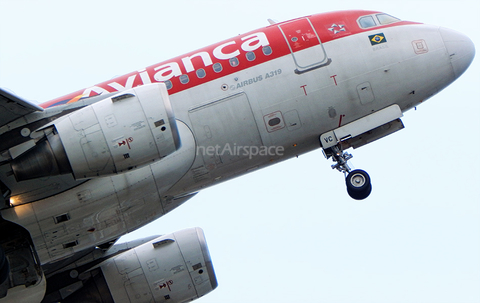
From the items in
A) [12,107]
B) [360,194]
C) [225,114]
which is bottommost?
[360,194]

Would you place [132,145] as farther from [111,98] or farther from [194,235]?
[194,235]

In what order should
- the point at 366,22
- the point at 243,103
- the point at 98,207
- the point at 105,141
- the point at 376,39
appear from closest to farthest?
the point at 105,141
the point at 98,207
the point at 243,103
the point at 376,39
the point at 366,22

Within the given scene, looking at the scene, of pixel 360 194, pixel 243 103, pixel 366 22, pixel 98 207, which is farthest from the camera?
pixel 366 22

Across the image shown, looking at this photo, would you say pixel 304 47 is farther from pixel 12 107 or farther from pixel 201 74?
pixel 12 107

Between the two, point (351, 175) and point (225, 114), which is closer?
point (225, 114)

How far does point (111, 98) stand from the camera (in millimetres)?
16562

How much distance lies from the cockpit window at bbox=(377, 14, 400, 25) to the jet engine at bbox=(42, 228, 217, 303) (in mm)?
7734

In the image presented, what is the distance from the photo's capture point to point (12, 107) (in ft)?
54.6

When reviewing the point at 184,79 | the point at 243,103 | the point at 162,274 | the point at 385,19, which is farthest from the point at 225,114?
the point at 162,274

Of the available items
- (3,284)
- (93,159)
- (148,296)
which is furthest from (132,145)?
(148,296)

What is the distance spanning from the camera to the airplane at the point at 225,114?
17375mm

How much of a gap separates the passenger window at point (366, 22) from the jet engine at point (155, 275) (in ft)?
24.2

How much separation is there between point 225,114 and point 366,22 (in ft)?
15.4

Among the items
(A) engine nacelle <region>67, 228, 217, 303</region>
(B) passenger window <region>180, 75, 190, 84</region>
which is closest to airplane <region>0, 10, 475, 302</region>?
(B) passenger window <region>180, 75, 190, 84</region>
